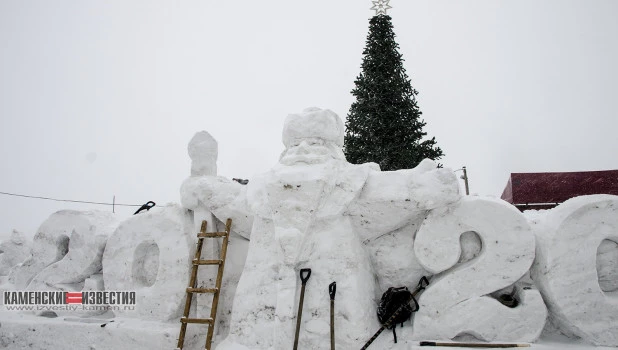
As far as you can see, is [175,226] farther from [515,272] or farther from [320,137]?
[515,272]

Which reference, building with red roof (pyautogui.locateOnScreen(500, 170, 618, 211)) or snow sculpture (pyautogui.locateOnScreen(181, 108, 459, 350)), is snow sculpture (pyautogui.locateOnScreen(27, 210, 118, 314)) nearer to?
snow sculpture (pyautogui.locateOnScreen(181, 108, 459, 350))

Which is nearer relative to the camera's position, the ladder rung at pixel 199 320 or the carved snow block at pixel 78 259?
the ladder rung at pixel 199 320

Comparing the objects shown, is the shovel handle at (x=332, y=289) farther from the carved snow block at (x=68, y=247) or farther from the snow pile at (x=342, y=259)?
the carved snow block at (x=68, y=247)

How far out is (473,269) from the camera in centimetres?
301

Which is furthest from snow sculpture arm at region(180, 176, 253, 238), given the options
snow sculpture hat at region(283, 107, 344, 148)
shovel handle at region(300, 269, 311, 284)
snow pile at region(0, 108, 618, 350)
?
shovel handle at region(300, 269, 311, 284)

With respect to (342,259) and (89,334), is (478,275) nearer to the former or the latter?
(342,259)

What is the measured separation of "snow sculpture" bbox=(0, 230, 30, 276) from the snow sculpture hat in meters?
4.82

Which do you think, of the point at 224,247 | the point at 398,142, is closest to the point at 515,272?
the point at 224,247

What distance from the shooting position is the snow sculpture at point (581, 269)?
280cm

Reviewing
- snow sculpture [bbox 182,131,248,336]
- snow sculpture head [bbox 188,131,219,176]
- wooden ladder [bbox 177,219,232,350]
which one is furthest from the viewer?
snow sculpture head [bbox 188,131,219,176]

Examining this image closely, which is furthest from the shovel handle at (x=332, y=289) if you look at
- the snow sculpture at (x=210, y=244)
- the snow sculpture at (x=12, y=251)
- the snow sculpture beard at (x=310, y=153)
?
the snow sculpture at (x=12, y=251)

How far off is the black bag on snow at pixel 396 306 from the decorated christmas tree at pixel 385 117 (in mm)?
7338

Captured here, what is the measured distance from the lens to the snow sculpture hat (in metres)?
3.50

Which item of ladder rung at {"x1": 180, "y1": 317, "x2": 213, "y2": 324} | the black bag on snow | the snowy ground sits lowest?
the snowy ground
